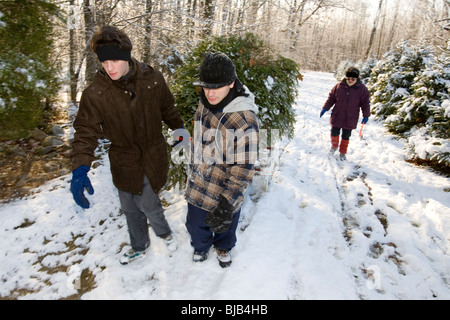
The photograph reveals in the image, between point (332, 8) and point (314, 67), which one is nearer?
point (332, 8)

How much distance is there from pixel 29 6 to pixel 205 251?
3.59 metres

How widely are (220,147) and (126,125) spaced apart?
32.6 inches

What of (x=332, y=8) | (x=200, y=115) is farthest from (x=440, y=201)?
(x=332, y=8)

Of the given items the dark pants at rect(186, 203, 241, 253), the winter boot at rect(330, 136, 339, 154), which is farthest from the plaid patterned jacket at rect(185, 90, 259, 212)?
the winter boot at rect(330, 136, 339, 154)

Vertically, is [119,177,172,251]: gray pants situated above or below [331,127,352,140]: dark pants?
below

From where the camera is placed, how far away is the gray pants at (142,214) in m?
2.38

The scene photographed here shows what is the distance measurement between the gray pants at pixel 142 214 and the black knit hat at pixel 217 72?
1099mm

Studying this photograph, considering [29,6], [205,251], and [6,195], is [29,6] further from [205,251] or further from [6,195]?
[205,251]

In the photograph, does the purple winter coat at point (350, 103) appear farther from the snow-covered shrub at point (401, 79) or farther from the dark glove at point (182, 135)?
the dark glove at point (182, 135)

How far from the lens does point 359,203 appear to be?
378 centimetres

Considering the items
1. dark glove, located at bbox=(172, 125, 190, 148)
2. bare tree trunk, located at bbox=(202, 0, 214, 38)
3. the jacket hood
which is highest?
bare tree trunk, located at bbox=(202, 0, 214, 38)

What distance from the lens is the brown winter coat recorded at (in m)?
2.02

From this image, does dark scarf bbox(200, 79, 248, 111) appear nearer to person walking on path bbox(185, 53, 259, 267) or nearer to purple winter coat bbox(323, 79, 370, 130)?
person walking on path bbox(185, 53, 259, 267)

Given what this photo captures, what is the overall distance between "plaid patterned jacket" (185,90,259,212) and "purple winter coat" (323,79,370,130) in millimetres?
3701
